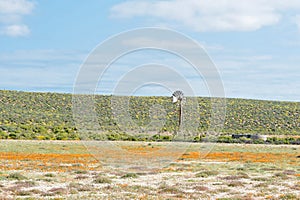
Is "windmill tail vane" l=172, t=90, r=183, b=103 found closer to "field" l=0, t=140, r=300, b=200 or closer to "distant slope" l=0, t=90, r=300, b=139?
"distant slope" l=0, t=90, r=300, b=139

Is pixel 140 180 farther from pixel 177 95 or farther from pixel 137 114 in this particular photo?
pixel 137 114

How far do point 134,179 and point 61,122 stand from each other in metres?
75.2

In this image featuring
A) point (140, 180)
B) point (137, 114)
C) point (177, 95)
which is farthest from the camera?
point (137, 114)

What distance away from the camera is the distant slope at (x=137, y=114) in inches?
3782

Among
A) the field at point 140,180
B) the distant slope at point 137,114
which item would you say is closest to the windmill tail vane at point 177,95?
the distant slope at point 137,114

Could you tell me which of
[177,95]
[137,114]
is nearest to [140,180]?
[177,95]

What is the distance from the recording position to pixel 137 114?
11288 cm

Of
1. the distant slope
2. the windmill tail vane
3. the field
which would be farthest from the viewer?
the distant slope

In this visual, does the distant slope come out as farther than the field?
Yes

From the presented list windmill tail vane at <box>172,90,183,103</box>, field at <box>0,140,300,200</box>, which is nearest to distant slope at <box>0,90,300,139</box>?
windmill tail vane at <box>172,90,183,103</box>

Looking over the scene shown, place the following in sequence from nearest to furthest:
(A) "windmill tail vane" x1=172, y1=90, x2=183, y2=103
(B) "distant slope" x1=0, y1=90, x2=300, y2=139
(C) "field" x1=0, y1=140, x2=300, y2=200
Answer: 1. (C) "field" x1=0, y1=140, x2=300, y2=200
2. (A) "windmill tail vane" x1=172, y1=90, x2=183, y2=103
3. (B) "distant slope" x1=0, y1=90, x2=300, y2=139

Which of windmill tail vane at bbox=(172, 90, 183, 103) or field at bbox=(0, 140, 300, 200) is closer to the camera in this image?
field at bbox=(0, 140, 300, 200)

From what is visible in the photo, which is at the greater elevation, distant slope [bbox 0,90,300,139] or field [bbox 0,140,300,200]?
distant slope [bbox 0,90,300,139]

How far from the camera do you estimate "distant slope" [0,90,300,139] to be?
9606 centimetres
